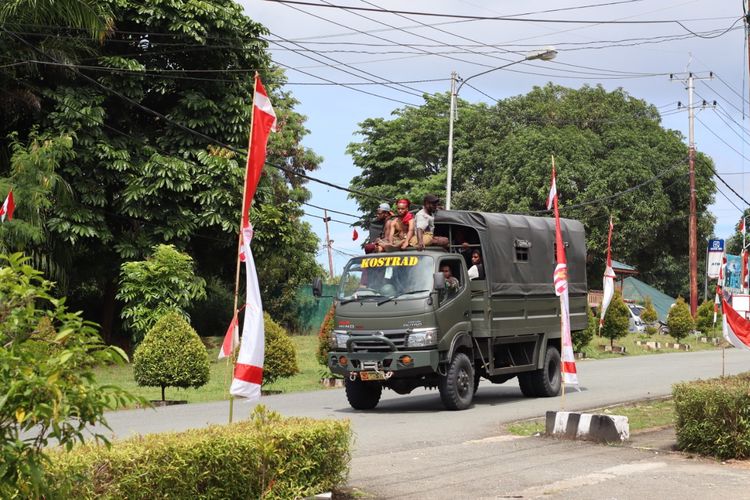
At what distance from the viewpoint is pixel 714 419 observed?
10.5 m

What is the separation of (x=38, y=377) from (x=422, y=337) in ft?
34.5

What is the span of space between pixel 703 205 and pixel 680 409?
1819 inches

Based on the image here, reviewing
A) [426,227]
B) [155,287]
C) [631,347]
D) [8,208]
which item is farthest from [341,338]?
[631,347]

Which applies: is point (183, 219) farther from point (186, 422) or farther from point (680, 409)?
point (680, 409)

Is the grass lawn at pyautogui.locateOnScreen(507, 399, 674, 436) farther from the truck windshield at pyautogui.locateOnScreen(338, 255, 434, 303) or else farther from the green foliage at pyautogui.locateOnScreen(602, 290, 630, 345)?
the green foliage at pyautogui.locateOnScreen(602, 290, 630, 345)

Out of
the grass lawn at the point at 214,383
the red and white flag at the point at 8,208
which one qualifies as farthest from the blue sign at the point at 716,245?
the red and white flag at the point at 8,208

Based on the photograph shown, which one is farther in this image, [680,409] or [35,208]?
[35,208]

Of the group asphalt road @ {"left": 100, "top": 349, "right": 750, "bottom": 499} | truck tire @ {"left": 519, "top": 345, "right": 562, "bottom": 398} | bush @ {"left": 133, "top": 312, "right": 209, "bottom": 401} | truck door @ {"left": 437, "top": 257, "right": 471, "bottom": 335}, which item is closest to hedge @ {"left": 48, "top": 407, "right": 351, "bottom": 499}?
asphalt road @ {"left": 100, "top": 349, "right": 750, "bottom": 499}

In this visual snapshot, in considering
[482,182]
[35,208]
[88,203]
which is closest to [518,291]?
[35,208]

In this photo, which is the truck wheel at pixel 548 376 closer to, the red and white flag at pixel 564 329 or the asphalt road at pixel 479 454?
the asphalt road at pixel 479 454

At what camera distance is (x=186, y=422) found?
14.1m

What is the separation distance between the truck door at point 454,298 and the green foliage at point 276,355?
5050 millimetres

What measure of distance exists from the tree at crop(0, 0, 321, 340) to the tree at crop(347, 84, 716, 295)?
79.2 feet

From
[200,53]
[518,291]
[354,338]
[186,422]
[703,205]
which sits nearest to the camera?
[186,422]
